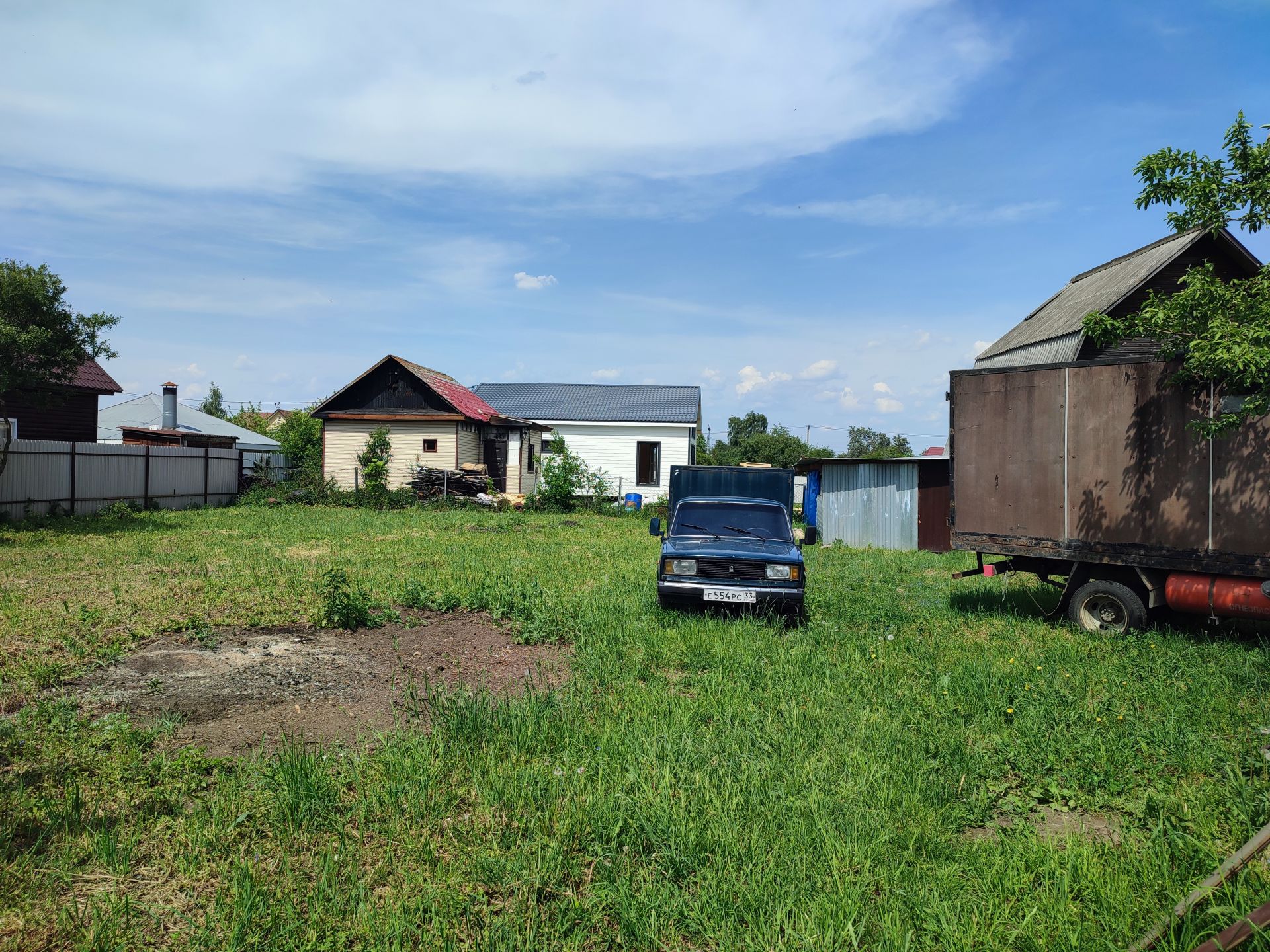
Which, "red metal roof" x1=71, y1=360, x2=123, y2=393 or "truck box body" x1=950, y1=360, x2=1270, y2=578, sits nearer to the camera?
"truck box body" x1=950, y1=360, x2=1270, y2=578

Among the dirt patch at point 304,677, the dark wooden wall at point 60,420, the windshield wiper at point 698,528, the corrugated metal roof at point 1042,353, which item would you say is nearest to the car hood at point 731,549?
the windshield wiper at point 698,528

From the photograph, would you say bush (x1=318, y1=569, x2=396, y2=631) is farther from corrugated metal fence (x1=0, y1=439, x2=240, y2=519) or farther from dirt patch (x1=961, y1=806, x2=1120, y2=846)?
corrugated metal fence (x1=0, y1=439, x2=240, y2=519)

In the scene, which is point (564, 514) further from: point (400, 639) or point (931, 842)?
point (931, 842)

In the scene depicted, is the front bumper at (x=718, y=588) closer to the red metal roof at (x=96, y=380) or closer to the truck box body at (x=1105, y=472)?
the truck box body at (x=1105, y=472)

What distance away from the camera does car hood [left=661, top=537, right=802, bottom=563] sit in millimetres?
8617

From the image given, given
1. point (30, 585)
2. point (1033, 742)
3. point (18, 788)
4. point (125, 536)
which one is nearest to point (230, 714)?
point (18, 788)

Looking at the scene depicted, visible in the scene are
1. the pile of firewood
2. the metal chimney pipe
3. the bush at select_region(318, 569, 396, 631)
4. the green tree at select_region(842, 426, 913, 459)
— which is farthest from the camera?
the green tree at select_region(842, 426, 913, 459)

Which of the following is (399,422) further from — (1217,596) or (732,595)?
(1217,596)

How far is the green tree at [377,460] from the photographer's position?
26.3m

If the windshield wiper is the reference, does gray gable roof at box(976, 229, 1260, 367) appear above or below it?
above

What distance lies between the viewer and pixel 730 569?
8.66 metres

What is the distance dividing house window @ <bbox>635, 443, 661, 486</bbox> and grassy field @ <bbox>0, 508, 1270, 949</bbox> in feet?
86.0

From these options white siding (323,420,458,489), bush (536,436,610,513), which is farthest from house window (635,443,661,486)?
white siding (323,420,458,489)

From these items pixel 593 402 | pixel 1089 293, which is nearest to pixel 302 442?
pixel 593 402
